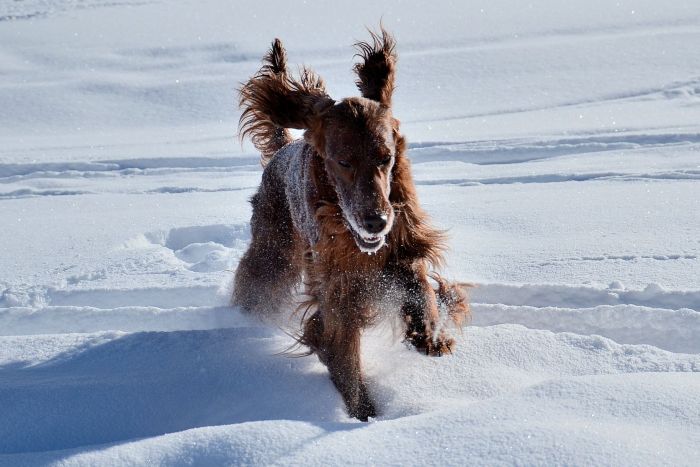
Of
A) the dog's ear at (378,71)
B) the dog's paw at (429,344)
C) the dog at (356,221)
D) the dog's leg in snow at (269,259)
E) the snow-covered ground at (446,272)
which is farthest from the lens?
the dog's leg in snow at (269,259)

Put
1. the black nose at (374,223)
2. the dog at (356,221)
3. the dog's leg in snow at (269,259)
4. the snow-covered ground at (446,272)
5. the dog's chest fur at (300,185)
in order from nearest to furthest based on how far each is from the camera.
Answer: the snow-covered ground at (446,272) → the black nose at (374,223) → the dog at (356,221) → the dog's chest fur at (300,185) → the dog's leg in snow at (269,259)

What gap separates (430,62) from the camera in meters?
12.7

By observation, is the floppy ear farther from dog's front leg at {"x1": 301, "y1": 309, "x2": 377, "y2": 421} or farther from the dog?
dog's front leg at {"x1": 301, "y1": 309, "x2": 377, "y2": 421}

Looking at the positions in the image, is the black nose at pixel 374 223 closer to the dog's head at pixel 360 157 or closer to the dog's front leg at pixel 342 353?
the dog's head at pixel 360 157

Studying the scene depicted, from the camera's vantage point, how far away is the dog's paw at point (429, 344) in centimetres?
318

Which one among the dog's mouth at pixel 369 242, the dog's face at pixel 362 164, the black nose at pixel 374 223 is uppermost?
the dog's face at pixel 362 164

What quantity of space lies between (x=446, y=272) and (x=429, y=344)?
1390 mm

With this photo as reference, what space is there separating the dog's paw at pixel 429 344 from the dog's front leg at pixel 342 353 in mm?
228

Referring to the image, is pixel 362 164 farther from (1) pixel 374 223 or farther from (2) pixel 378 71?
(2) pixel 378 71

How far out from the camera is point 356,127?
3029 mm

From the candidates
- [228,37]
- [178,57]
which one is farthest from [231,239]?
[228,37]

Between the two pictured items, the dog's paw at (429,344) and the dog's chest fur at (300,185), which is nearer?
the dog's paw at (429,344)

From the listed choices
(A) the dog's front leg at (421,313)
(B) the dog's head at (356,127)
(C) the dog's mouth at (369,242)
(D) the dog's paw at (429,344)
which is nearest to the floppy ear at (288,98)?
(B) the dog's head at (356,127)

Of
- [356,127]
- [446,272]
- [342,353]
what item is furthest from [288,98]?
[446,272]
